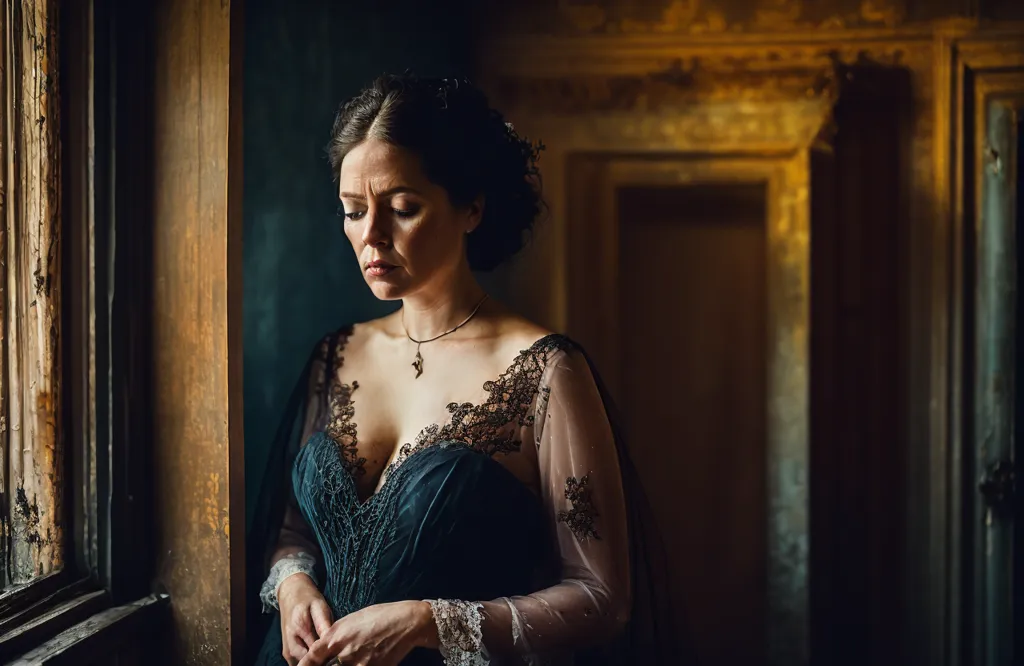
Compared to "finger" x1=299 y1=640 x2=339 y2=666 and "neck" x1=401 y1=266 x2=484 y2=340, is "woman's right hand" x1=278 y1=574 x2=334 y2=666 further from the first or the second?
"neck" x1=401 y1=266 x2=484 y2=340

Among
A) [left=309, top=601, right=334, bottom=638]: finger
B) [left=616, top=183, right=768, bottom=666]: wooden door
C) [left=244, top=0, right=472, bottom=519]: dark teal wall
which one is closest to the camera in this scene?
[left=309, top=601, right=334, bottom=638]: finger

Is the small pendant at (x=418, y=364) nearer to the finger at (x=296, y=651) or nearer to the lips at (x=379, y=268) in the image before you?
the lips at (x=379, y=268)

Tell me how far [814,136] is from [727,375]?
2.18 ft

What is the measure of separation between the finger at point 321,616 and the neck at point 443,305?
0.50 meters

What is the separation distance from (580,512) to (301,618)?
1.63ft

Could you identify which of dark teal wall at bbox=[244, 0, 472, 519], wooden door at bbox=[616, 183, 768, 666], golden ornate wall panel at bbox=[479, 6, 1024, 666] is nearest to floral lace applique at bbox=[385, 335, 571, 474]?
dark teal wall at bbox=[244, 0, 472, 519]

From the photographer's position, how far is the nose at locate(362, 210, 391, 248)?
1419 millimetres

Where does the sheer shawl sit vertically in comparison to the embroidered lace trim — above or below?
below

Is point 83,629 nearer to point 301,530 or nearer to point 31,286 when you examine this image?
point 301,530

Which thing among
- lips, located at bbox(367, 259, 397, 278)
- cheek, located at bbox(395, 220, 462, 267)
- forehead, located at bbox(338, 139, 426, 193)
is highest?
forehead, located at bbox(338, 139, 426, 193)

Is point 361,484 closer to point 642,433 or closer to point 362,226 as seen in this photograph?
point 362,226

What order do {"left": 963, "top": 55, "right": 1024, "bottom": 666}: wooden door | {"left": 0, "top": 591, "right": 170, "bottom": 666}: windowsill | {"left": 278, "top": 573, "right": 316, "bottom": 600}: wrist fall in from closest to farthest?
{"left": 0, "top": 591, "right": 170, "bottom": 666}: windowsill, {"left": 278, "top": 573, "right": 316, "bottom": 600}: wrist, {"left": 963, "top": 55, "right": 1024, "bottom": 666}: wooden door

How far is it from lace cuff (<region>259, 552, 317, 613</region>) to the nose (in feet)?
1.97

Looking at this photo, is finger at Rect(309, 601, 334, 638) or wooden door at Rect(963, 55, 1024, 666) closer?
finger at Rect(309, 601, 334, 638)
